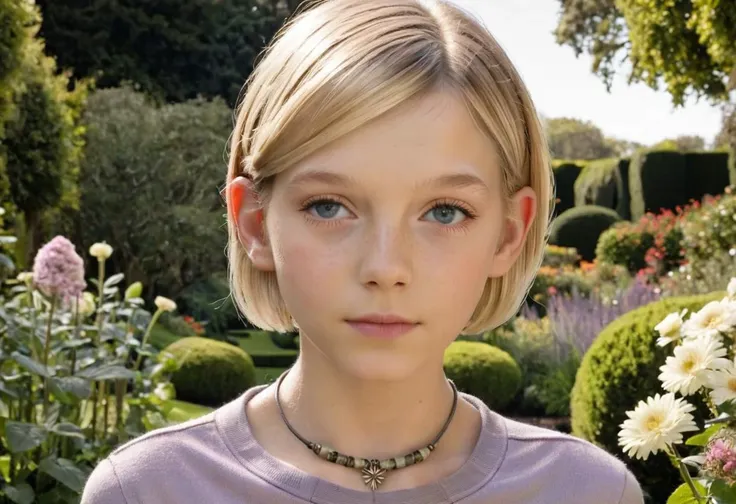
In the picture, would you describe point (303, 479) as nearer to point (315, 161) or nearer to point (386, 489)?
point (386, 489)

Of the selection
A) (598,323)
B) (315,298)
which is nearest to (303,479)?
(315,298)

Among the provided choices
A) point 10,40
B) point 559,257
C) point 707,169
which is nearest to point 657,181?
point 707,169

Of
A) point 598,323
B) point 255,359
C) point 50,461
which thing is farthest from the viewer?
point 255,359

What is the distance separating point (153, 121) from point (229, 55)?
238 inches

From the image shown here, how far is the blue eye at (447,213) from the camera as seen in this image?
4.42 feet

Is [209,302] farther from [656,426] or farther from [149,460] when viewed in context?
[149,460]

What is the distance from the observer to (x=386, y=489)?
1.41m

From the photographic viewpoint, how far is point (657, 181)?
22.0m

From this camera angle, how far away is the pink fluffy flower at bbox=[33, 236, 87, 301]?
4184 millimetres

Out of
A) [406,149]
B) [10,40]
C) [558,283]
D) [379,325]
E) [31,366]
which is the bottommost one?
[558,283]

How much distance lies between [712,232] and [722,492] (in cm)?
1223

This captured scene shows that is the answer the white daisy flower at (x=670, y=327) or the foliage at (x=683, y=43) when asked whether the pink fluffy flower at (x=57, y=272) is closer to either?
the white daisy flower at (x=670, y=327)

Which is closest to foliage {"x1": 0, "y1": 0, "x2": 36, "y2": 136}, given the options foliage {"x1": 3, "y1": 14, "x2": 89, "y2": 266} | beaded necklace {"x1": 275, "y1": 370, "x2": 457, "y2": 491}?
foliage {"x1": 3, "y1": 14, "x2": 89, "y2": 266}

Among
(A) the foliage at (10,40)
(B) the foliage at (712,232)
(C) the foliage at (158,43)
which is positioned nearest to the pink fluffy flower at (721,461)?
(A) the foliage at (10,40)
